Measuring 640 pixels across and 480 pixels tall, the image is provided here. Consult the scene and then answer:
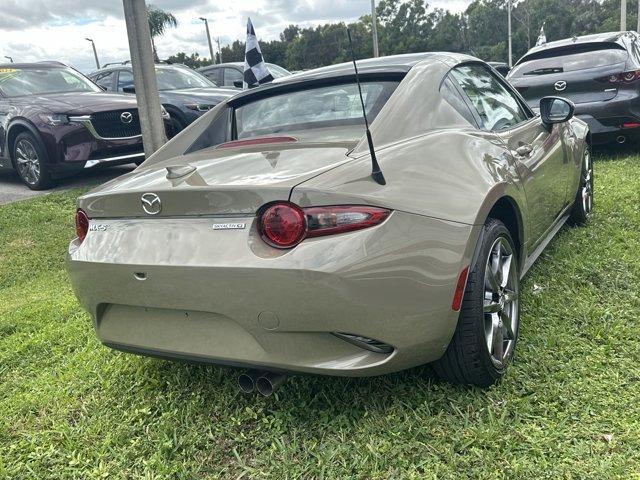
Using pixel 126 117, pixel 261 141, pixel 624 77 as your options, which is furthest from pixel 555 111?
pixel 126 117

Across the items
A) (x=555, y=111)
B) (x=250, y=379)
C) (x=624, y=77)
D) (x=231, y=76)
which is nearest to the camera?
(x=250, y=379)

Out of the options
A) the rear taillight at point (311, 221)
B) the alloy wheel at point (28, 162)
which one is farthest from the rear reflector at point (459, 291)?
the alloy wheel at point (28, 162)

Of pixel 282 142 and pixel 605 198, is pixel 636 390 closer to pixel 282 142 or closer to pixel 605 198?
pixel 282 142

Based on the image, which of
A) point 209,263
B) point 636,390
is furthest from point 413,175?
point 636,390

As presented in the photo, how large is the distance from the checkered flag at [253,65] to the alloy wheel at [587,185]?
2544 mm

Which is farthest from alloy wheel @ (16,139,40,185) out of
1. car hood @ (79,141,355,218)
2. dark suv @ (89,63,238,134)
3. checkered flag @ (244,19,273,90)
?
car hood @ (79,141,355,218)

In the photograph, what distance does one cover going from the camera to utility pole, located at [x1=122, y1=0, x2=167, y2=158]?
5.19 meters

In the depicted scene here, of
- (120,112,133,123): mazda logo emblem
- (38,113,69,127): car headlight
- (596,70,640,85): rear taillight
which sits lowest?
(596,70,640,85): rear taillight

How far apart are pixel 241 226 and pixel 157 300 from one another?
45 cm

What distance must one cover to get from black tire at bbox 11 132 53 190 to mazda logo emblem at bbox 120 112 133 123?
3.08 ft

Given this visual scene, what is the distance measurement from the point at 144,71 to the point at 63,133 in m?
1.82

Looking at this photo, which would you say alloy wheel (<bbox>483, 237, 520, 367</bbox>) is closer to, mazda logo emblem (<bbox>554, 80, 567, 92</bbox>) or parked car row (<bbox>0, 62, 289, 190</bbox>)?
mazda logo emblem (<bbox>554, 80, 567, 92</bbox>)

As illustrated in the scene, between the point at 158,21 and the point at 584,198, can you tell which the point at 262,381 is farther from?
the point at 158,21

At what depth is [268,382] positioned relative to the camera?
225 cm
